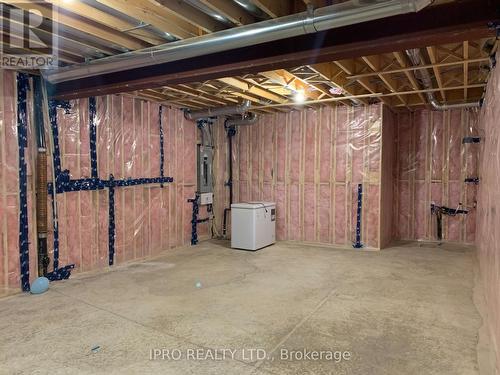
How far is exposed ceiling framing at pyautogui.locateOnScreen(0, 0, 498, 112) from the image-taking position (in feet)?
8.95

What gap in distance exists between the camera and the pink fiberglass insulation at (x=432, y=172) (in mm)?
6941

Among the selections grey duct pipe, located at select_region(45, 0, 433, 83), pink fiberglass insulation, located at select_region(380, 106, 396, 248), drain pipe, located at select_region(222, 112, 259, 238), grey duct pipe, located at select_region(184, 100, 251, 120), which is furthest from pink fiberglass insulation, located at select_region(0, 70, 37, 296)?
pink fiberglass insulation, located at select_region(380, 106, 396, 248)

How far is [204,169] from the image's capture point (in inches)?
288

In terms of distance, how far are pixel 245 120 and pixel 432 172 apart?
4.10 metres

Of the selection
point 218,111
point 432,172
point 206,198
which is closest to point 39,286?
point 206,198

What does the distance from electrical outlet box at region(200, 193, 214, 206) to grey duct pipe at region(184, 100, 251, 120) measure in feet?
5.23

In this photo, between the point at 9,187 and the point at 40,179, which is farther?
the point at 40,179

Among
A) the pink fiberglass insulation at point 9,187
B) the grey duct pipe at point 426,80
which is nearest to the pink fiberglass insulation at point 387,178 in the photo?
the grey duct pipe at point 426,80

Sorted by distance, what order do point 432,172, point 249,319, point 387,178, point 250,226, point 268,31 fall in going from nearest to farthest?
1. point 268,31
2. point 249,319
3. point 250,226
4. point 387,178
5. point 432,172

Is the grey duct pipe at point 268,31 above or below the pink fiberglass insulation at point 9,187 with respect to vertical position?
above

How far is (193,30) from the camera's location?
321cm

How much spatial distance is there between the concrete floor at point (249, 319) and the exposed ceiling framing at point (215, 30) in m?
2.40

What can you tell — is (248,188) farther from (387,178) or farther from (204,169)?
(387,178)

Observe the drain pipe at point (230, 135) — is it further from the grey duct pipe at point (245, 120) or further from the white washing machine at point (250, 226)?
the white washing machine at point (250, 226)
